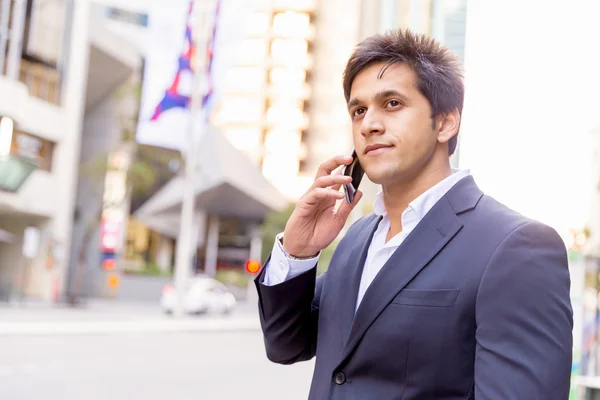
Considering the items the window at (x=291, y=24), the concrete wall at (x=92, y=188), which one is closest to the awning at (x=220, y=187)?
the concrete wall at (x=92, y=188)

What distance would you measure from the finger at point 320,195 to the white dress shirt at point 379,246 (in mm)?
102

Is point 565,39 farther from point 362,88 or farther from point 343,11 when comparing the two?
point 343,11

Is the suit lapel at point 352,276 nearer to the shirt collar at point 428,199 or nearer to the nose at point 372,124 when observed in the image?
the shirt collar at point 428,199

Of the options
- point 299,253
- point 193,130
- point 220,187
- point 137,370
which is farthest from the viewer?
point 220,187

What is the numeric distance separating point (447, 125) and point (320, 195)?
0.33 metres

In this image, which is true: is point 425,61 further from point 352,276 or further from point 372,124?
point 352,276

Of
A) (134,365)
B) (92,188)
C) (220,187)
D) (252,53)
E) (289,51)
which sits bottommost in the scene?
(134,365)

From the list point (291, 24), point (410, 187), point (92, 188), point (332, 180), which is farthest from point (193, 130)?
point (291, 24)

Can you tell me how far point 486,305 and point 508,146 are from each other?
103 inches

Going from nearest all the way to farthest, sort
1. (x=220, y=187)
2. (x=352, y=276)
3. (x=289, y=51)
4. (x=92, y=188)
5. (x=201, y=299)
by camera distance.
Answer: (x=352, y=276), (x=201, y=299), (x=92, y=188), (x=220, y=187), (x=289, y=51)

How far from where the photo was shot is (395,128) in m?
1.80

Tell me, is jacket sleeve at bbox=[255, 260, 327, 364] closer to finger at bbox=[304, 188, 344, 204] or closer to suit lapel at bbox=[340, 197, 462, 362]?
finger at bbox=[304, 188, 344, 204]

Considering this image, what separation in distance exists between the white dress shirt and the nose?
17 cm

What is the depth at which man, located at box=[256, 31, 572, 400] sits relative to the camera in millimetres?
1537
